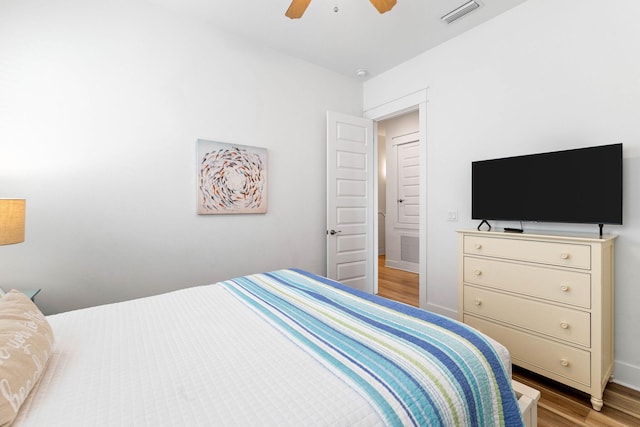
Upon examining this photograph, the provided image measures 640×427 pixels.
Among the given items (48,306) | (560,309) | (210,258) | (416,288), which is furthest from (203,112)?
(416,288)

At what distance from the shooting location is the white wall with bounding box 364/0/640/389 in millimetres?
1921

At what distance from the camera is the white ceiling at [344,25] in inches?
94.3

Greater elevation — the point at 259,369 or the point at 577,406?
the point at 259,369

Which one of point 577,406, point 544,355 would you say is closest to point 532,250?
point 544,355

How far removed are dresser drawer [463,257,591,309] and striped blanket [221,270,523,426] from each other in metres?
1.15

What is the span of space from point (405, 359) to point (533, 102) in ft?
7.96

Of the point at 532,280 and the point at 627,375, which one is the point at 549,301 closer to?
the point at 532,280

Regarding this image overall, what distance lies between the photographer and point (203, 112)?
2639 mm

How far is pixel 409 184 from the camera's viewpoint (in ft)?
17.3

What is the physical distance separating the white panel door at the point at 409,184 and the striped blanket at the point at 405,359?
4.00 meters

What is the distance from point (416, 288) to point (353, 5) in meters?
3.43

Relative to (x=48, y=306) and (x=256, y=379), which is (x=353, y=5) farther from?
(x=48, y=306)

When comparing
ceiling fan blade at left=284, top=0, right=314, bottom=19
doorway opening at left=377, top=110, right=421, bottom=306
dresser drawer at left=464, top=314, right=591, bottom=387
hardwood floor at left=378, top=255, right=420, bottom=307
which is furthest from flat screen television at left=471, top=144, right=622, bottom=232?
doorway opening at left=377, top=110, right=421, bottom=306

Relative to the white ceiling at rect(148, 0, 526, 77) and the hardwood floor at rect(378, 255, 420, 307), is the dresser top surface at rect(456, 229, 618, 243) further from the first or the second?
the white ceiling at rect(148, 0, 526, 77)
